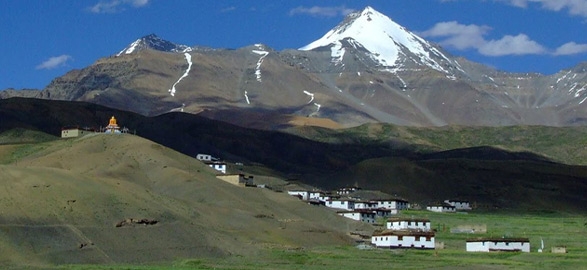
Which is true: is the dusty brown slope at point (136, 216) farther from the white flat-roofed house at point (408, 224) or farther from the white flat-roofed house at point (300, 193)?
the white flat-roofed house at point (300, 193)

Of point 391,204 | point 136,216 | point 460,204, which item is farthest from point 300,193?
point 136,216

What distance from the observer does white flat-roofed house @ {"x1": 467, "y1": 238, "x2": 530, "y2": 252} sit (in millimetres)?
104188

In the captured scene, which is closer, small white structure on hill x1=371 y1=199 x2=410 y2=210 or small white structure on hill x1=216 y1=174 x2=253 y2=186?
small white structure on hill x1=216 y1=174 x2=253 y2=186

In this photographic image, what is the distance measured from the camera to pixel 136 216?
9600 centimetres

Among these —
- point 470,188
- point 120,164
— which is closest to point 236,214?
point 120,164

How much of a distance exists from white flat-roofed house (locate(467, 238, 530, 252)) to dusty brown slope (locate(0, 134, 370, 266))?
13.4m

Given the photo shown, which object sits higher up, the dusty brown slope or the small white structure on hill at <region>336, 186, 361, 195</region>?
the small white structure on hill at <region>336, 186, 361, 195</region>

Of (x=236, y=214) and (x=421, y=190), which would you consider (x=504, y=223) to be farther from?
Result: (x=421, y=190)

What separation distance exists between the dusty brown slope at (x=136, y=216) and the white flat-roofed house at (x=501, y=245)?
13358mm

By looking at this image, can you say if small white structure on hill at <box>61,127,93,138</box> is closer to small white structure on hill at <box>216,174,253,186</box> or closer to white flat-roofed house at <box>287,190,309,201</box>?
small white structure on hill at <box>216,174,253,186</box>

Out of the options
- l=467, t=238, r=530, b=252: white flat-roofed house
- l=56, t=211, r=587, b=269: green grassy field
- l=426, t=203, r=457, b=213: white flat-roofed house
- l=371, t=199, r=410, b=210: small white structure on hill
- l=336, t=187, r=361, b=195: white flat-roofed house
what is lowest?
l=56, t=211, r=587, b=269: green grassy field

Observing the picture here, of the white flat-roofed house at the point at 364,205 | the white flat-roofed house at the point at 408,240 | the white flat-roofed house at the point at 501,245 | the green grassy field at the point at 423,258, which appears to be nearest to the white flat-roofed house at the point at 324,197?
the white flat-roofed house at the point at 364,205

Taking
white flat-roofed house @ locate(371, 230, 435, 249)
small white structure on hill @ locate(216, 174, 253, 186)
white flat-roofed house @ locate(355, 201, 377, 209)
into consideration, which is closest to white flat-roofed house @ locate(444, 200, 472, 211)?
white flat-roofed house @ locate(355, 201, 377, 209)

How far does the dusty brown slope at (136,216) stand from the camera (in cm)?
8725
